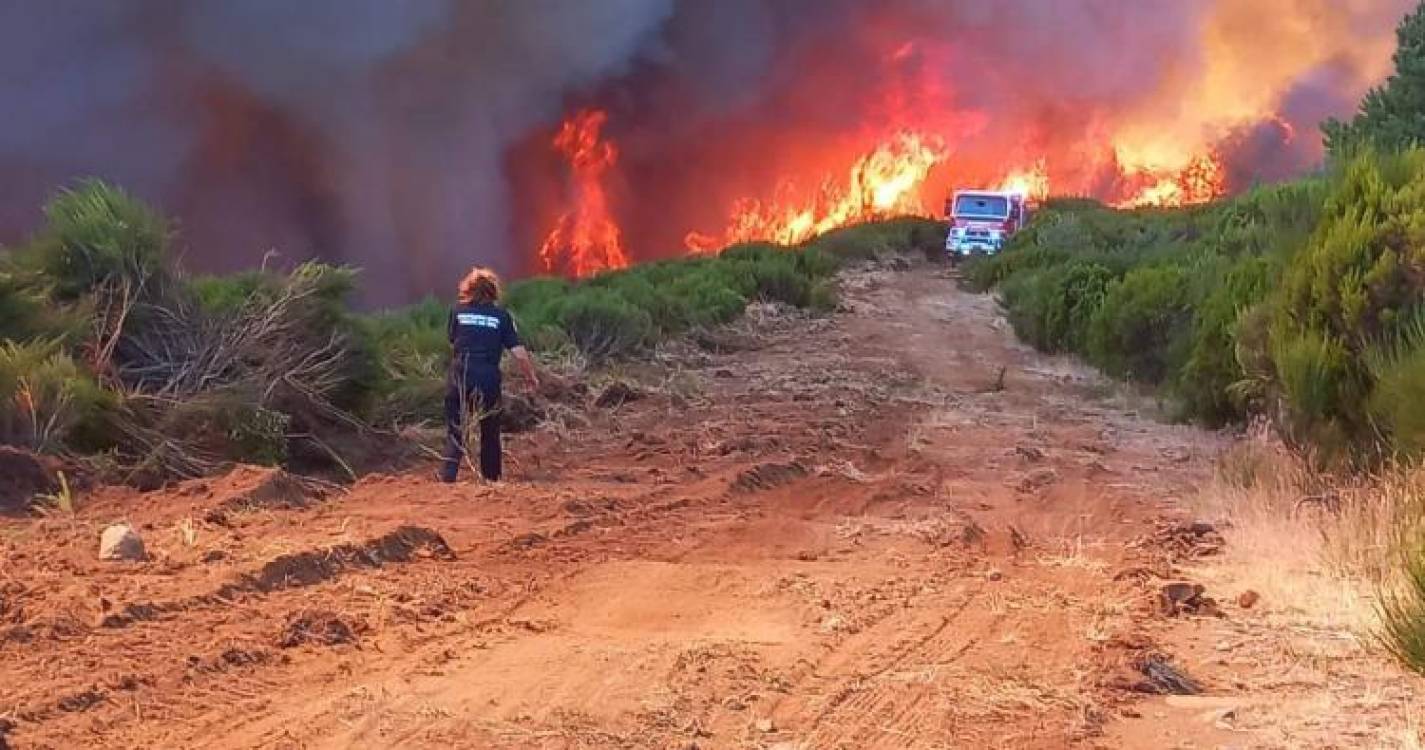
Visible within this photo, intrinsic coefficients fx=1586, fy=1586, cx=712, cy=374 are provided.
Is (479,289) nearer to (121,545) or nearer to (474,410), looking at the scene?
(474,410)

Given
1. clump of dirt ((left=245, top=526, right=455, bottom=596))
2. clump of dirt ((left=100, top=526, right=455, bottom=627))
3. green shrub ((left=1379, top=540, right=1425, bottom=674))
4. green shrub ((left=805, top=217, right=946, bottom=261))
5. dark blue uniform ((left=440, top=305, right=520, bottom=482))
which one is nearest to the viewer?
green shrub ((left=1379, top=540, right=1425, bottom=674))

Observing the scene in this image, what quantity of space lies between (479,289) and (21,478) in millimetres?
3519

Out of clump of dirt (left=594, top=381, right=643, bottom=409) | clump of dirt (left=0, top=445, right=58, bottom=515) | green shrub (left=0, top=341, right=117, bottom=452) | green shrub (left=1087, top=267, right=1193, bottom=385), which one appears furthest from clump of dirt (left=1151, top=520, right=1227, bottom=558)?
green shrub (left=1087, top=267, right=1193, bottom=385)

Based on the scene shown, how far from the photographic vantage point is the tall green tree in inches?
1075

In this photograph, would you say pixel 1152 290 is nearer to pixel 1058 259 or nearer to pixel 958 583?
pixel 958 583

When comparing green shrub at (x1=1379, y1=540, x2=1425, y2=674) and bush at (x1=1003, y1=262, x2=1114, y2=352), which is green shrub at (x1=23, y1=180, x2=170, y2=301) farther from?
bush at (x1=1003, y1=262, x2=1114, y2=352)

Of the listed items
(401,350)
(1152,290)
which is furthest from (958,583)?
(1152,290)

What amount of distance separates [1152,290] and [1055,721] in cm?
1323

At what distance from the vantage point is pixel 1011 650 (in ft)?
20.9

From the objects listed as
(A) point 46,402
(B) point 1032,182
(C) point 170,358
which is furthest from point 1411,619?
(B) point 1032,182

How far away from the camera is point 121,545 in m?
7.07

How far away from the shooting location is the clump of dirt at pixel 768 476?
1071 centimetres

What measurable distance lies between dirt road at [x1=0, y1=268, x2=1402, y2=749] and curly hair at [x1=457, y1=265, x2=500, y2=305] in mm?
1320

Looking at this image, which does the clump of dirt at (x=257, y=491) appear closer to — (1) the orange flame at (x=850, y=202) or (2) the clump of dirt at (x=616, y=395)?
(2) the clump of dirt at (x=616, y=395)
